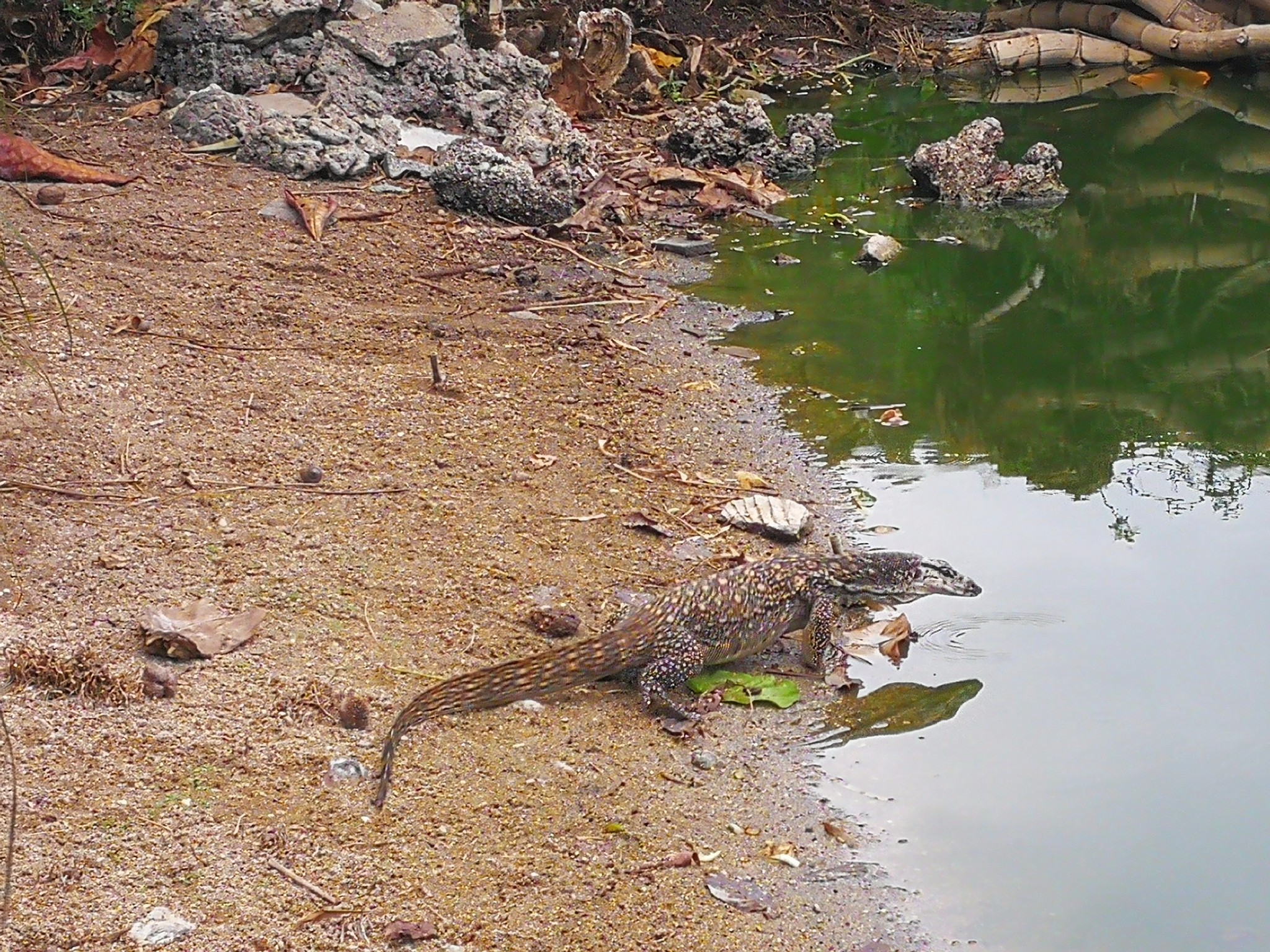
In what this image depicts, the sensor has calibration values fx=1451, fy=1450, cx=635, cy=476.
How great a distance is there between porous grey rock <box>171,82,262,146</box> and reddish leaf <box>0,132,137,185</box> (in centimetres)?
105

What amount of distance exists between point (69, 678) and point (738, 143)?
A: 377 inches

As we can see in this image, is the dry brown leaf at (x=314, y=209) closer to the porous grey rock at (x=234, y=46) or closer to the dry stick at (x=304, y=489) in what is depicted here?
the porous grey rock at (x=234, y=46)

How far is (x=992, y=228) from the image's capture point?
39.3 ft

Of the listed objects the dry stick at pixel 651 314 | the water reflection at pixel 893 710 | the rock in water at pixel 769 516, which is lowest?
the dry stick at pixel 651 314

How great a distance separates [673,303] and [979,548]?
342 centimetres

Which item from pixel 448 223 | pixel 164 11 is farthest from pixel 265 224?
pixel 164 11

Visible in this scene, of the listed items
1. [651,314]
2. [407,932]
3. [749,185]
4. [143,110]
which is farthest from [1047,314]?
[407,932]

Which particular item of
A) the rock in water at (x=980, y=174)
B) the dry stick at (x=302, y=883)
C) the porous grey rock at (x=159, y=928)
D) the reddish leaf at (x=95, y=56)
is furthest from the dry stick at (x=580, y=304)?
the porous grey rock at (x=159, y=928)

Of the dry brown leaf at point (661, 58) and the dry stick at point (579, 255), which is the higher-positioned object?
the dry stick at point (579, 255)

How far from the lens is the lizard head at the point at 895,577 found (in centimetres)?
567

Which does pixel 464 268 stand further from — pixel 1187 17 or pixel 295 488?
pixel 1187 17

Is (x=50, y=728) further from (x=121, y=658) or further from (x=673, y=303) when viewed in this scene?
(x=673, y=303)

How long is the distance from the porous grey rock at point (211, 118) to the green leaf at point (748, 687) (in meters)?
6.85

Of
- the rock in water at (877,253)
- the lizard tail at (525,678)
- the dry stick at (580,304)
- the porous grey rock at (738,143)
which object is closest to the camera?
the lizard tail at (525,678)
